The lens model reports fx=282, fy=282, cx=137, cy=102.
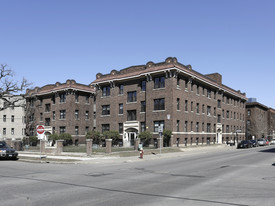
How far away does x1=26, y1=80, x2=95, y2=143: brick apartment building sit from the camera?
52.2 m

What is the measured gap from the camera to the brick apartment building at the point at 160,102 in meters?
40.1

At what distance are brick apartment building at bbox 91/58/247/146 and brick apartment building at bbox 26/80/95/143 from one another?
563 centimetres

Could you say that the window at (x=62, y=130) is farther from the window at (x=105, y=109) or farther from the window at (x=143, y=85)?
the window at (x=143, y=85)

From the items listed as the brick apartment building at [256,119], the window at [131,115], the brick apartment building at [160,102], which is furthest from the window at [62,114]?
the brick apartment building at [256,119]

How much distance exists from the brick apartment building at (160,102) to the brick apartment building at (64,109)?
18.5 feet

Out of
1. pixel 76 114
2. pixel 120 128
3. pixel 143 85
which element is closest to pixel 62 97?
pixel 76 114

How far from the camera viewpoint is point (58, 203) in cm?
793

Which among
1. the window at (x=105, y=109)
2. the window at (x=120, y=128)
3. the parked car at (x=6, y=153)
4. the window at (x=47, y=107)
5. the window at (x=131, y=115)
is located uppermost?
the window at (x=47, y=107)

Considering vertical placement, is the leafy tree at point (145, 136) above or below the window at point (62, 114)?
below

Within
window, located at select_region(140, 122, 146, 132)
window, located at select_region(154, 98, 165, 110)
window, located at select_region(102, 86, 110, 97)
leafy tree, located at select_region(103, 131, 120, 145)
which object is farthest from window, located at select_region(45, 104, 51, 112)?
window, located at select_region(154, 98, 165, 110)

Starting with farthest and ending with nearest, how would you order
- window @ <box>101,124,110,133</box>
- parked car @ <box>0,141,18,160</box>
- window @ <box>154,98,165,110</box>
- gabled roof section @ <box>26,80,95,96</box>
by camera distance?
gabled roof section @ <box>26,80,95,96</box> → window @ <box>101,124,110,133</box> → window @ <box>154,98,165,110</box> → parked car @ <box>0,141,18,160</box>

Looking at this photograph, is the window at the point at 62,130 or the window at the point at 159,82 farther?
the window at the point at 62,130

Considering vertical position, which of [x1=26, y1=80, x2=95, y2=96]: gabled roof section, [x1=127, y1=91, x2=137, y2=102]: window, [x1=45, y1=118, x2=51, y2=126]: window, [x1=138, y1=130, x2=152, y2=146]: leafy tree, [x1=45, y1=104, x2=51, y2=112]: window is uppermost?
[x1=26, y1=80, x2=95, y2=96]: gabled roof section

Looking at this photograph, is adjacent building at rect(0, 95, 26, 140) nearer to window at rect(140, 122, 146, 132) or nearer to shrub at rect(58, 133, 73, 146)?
shrub at rect(58, 133, 73, 146)
